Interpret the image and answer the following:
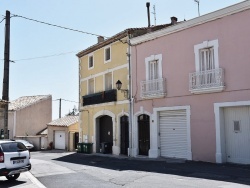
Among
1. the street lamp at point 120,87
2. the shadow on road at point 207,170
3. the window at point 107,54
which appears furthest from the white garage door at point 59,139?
the shadow on road at point 207,170

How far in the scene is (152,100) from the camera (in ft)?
59.8

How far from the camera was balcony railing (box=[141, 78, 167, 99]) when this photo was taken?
17.4 m

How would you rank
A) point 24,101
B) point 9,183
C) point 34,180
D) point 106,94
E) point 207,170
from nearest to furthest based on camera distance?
point 9,183 < point 34,180 < point 207,170 < point 106,94 < point 24,101

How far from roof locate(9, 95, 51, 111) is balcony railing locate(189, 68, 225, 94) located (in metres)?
26.9

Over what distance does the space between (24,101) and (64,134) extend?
35.4ft

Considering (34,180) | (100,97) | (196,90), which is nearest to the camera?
(34,180)

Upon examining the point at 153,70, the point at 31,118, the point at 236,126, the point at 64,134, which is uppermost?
the point at 153,70

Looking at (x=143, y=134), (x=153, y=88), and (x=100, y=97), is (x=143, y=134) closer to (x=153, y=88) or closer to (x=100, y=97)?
(x=153, y=88)

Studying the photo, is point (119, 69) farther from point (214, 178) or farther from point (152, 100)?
point (214, 178)

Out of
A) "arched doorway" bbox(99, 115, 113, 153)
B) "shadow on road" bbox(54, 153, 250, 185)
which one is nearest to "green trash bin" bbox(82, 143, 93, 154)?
"arched doorway" bbox(99, 115, 113, 153)

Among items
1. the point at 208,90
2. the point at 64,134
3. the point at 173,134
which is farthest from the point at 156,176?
the point at 64,134

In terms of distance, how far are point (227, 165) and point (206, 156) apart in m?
1.52

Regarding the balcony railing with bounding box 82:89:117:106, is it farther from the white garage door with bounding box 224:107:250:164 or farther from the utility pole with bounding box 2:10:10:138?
the white garage door with bounding box 224:107:250:164

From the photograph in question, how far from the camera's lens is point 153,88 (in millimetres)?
18078
